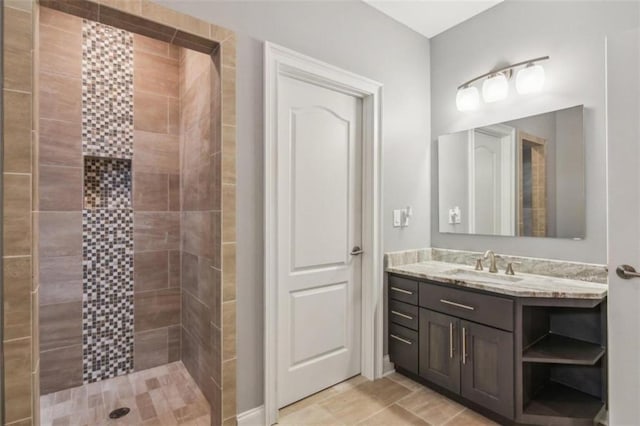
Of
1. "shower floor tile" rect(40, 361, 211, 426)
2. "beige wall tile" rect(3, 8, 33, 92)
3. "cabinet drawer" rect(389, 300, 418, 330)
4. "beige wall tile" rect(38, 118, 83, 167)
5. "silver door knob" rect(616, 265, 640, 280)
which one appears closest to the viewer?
"beige wall tile" rect(3, 8, 33, 92)

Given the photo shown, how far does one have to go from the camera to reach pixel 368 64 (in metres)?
2.51

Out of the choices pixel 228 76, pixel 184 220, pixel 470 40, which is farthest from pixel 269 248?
pixel 470 40

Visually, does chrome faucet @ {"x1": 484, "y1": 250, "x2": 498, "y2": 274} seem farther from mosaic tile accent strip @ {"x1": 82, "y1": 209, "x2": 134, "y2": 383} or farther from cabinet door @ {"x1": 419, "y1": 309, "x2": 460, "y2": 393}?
mosaic tile accent strip @ {"x1": 82, "y1": 209, "x2": 134, "y2": 383}

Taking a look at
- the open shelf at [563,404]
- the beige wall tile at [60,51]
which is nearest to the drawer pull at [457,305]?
the open shelf at [563,404]

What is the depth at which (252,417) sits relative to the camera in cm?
192

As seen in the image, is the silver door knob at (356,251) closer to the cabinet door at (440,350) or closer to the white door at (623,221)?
the cabinet door at (440,350)

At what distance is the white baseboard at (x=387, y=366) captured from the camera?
2.59 metres

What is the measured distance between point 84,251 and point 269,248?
5.12 ft

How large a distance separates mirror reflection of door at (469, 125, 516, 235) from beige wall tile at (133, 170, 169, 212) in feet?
8.49

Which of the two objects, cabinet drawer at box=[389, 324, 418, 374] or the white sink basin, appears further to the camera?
cabinet drawer at box=[389, 324, 418, 374]

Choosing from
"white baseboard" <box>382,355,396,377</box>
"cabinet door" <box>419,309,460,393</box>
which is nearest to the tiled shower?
"white baseboard" <box>382,355,396,377</box>

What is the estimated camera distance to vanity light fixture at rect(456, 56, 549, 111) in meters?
2.27

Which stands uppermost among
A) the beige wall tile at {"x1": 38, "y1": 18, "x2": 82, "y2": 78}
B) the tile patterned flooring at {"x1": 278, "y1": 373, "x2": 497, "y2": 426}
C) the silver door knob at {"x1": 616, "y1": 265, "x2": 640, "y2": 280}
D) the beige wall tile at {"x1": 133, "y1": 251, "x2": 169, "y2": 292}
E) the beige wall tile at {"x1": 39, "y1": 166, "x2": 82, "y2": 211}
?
the beige wall tile at {"x1": 38, "y1": 18, "x2": 82, "y2": 78}

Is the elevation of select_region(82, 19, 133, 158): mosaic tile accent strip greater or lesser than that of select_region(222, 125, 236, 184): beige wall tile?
greater
